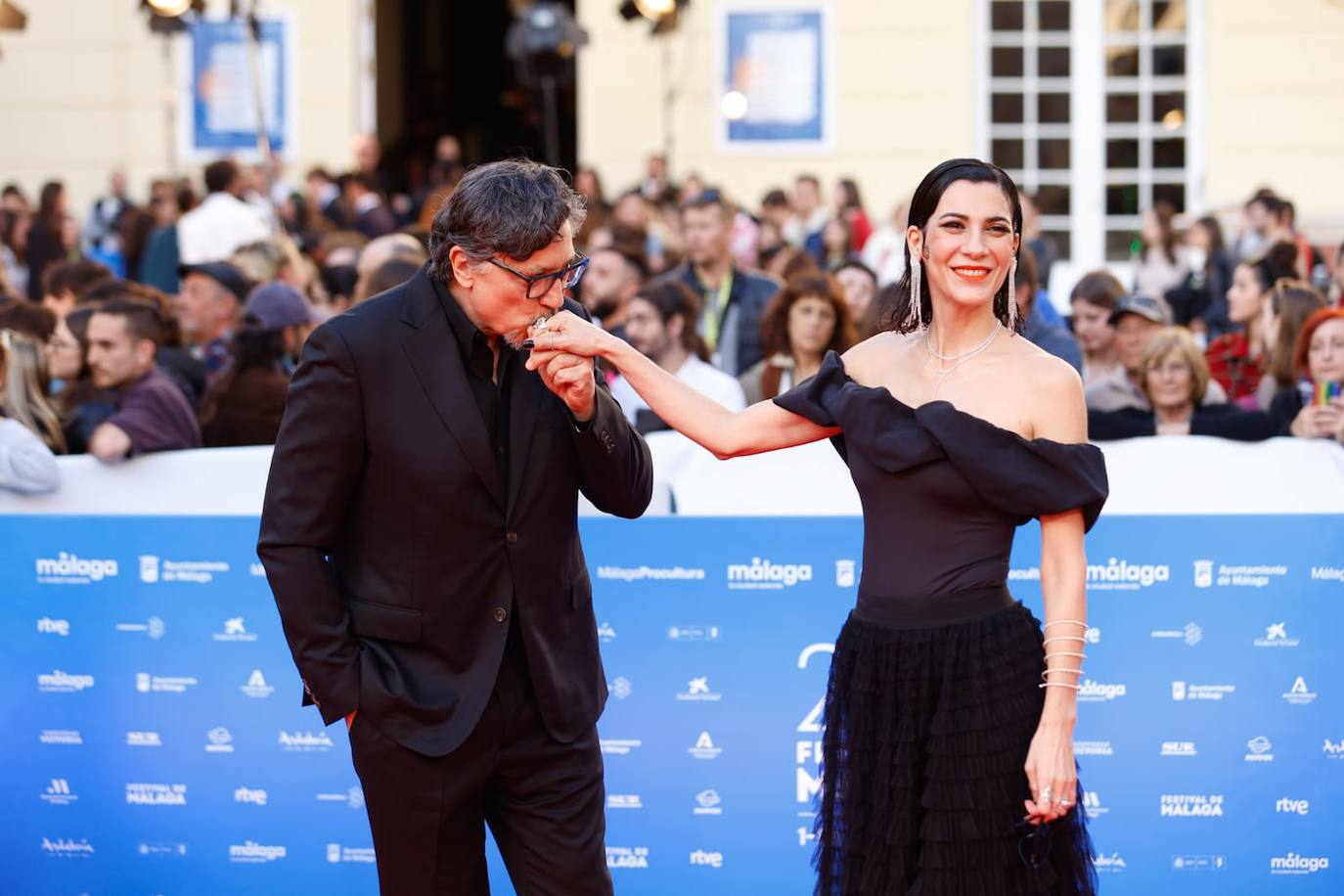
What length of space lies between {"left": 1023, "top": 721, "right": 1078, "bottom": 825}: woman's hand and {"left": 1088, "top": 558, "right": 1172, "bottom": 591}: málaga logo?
191 centimetres

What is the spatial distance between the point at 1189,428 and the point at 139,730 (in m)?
3.89

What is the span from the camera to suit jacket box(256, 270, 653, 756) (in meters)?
3.43

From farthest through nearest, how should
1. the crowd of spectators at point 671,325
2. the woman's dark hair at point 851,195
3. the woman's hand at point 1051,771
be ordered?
the woman's dark hair at point 851,195, the crowd of spectators at point 671,325, the woman's hand at point 1051,771

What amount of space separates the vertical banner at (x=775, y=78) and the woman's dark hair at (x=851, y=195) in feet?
4.37

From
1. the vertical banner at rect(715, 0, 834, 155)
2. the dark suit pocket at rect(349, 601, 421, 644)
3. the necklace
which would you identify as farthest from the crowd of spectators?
the vertical banner at rect(715, 0, 834, 155)

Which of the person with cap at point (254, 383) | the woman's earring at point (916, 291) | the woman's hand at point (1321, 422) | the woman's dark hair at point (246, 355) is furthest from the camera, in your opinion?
the woman's dark hair at point (246, 355)

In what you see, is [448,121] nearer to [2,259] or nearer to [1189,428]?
[2,259]

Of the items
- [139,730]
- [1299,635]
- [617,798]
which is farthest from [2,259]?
[1299,635]

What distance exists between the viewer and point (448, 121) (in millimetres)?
23219

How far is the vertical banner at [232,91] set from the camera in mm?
16062

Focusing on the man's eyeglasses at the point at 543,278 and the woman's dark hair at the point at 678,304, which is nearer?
the man's eyeglasses at the point at 543,278

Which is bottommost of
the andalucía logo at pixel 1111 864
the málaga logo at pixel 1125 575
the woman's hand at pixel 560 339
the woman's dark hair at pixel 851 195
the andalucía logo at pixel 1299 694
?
the andalucía logo at pixel 1111 864

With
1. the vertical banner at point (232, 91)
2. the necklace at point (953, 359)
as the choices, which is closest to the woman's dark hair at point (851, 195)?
the vertical banner at point (232, 91)

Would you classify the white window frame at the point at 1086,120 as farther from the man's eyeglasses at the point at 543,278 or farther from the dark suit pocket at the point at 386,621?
the dark suit pocket at the point at 386,621
